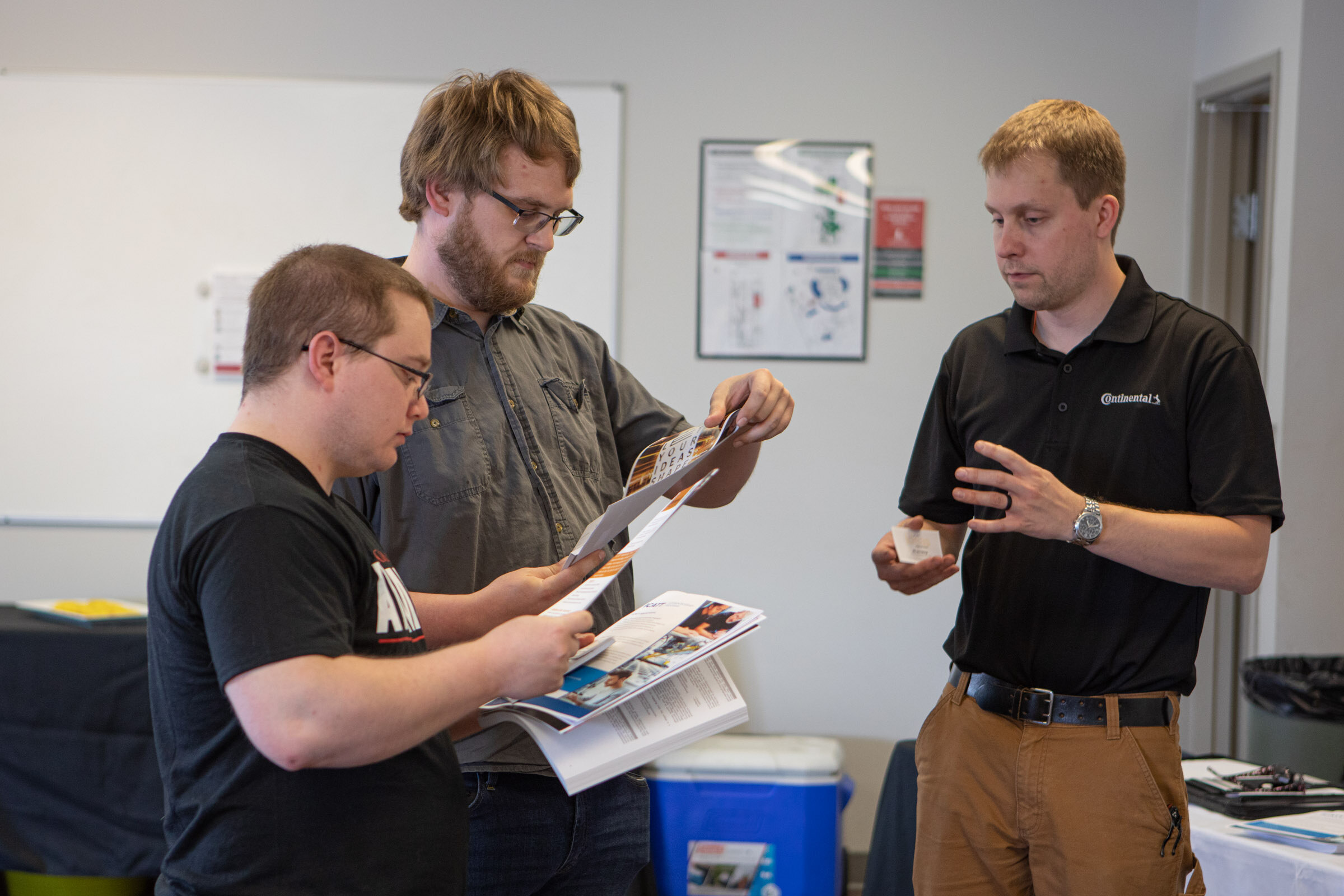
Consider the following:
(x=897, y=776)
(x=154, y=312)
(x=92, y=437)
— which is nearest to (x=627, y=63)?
(x=154, y=312)

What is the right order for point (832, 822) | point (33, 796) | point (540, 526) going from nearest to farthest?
point (540, 526) → point (33, 796) → point (832, 822)

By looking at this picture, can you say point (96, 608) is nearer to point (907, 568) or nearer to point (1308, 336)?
point (907, 568)

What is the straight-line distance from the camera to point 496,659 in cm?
102

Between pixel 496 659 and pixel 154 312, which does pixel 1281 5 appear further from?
pixel 154 312

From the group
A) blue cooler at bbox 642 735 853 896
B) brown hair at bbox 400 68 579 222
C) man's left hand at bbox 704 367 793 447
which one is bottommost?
blue cooler at bbox 642 735 853 896

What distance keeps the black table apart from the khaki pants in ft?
6.85

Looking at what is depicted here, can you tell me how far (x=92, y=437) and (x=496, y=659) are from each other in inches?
114

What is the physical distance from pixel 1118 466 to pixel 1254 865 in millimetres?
849

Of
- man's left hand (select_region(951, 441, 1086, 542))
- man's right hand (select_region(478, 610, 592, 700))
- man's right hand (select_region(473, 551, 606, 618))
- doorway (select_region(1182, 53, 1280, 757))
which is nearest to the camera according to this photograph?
man's right hand (select_region(478, 610, 592, 700))

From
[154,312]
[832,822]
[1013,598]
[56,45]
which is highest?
[56,45]

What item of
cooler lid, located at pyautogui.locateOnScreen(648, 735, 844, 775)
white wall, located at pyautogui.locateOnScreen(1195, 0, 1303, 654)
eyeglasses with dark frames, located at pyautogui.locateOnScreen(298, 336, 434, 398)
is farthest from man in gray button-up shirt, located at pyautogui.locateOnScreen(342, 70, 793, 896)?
white wall, located at pyautogui.locateOnScreen(1195, 0, 1303, 654)

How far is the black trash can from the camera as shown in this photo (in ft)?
8.08

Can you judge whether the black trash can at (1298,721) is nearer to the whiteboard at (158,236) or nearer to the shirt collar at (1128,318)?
the shirt collar at (1128,318)

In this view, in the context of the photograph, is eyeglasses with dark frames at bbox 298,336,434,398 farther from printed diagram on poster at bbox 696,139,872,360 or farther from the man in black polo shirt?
printed diagram on poster at bbox 696,139,872,360
